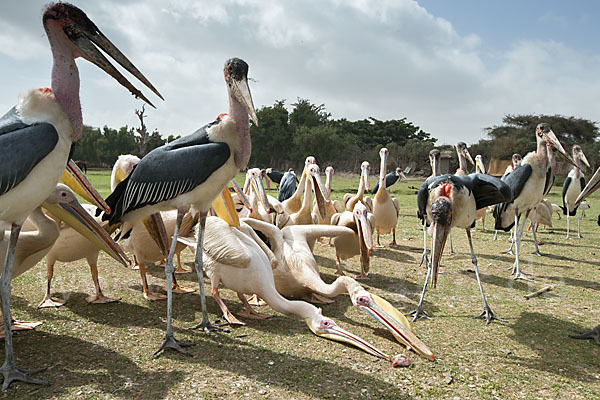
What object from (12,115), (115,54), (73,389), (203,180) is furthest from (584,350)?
(12,115)

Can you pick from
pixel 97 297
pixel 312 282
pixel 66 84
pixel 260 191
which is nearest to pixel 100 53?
pixel 66 84

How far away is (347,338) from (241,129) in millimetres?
2054

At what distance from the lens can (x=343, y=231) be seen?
5547 millimetres

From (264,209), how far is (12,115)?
4.39m

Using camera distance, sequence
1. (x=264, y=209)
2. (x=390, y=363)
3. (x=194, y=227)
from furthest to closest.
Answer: (x=264, y=209), (x=194, y=227), (x=390, y=363)

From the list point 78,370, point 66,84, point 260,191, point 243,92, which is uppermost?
point 243,92

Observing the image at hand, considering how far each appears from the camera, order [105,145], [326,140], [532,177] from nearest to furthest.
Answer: [532,177]
[326,140]
[105,145]

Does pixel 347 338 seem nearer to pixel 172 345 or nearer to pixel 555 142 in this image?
pixel 172 345

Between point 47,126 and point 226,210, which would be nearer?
point 47,126

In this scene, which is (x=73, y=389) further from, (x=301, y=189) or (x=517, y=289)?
(x=301, y=189)

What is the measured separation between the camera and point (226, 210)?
4.61 m

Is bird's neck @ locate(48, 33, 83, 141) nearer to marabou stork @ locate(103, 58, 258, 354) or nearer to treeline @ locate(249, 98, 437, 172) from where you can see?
marabou stork @ locate(103, 58, 258, 354)

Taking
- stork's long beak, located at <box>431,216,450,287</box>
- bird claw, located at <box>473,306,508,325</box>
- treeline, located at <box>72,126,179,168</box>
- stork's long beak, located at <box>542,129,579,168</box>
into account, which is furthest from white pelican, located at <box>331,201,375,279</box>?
treeline, located at <box>72,126,179,168</box>

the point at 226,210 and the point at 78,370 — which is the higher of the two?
the point at 226,210
